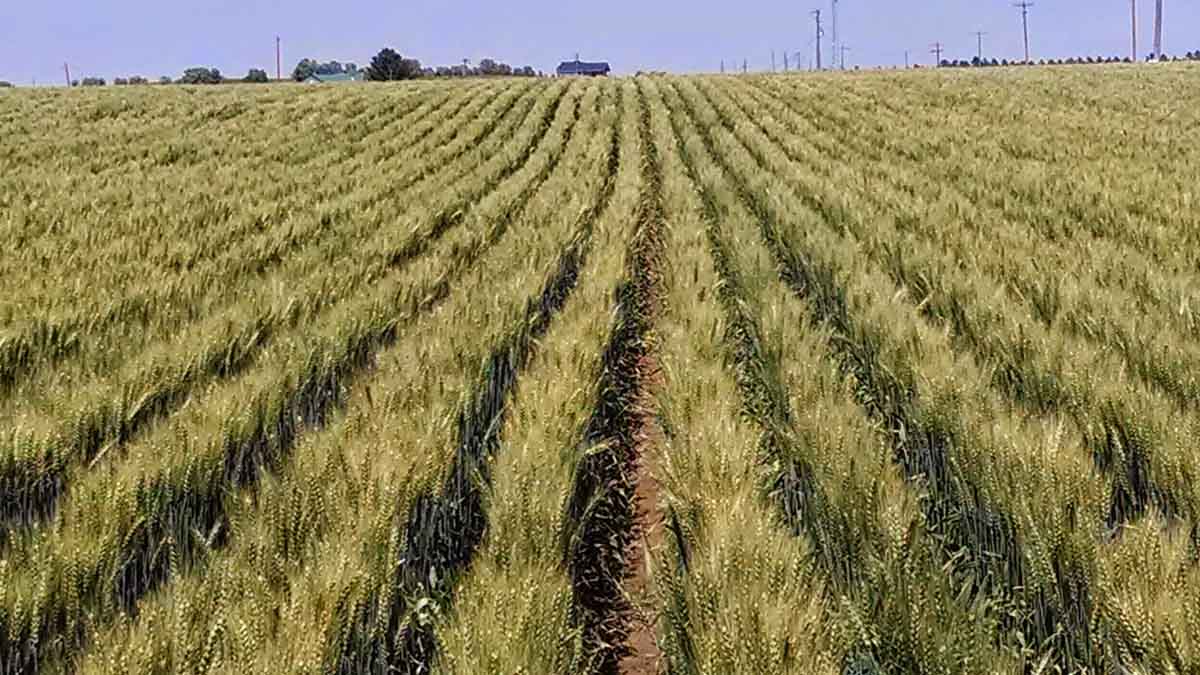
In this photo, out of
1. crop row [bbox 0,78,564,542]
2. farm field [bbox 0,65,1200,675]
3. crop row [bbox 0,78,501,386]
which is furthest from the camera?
crop row [bbox 0,78,501,386]

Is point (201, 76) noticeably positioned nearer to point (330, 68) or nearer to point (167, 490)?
point (330, 68)

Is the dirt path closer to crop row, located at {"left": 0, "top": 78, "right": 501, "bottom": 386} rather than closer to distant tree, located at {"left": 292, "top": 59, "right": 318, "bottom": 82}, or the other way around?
crop row, located at {"left": 0, "top": 78, "right": 501, "bottom": 386}

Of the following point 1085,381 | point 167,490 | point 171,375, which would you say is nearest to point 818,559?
point 1085,381

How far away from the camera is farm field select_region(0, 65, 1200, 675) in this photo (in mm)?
1717

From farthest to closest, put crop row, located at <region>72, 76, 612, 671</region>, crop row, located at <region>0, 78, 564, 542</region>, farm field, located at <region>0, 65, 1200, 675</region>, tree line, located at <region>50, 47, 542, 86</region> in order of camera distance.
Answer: tree line, located at <region>50, 47, 542, 86</region>
crop row, located at <region>0, 78, 564, 542</region>
farm field, located at <region>0, 65, 1200, 675</region>
crop row, located at <region>72, 76, 612, 671</region>

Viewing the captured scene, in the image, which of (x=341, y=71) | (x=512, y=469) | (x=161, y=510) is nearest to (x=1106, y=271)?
(x=512, y=469)

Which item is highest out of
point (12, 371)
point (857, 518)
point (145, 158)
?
point (145, 158)

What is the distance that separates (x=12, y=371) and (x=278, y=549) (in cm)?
220

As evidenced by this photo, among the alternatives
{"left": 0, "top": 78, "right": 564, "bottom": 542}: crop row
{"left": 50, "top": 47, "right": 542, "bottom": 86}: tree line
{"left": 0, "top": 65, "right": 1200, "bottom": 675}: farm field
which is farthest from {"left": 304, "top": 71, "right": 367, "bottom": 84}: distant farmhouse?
{"left": 0, "top": 78, "right": 564, "bottom": 542}: crop row

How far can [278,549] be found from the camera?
79.0 inches

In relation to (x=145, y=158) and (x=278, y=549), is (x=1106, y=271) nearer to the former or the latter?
(x=278, y=549)

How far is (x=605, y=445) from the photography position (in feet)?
10.3

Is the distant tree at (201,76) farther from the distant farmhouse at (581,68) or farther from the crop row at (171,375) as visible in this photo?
the crop row at (171,375)

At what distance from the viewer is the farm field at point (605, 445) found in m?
1.72
